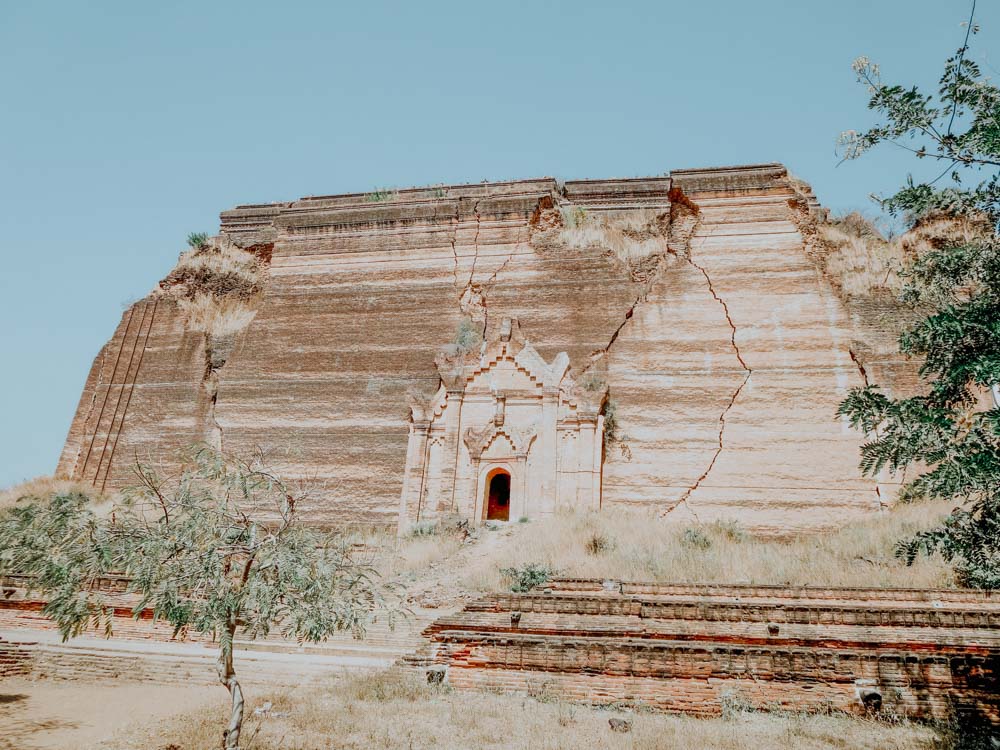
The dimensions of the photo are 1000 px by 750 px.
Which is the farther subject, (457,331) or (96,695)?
(457,331)

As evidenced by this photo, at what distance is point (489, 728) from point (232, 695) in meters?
2.19

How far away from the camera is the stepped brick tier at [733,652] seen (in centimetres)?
698

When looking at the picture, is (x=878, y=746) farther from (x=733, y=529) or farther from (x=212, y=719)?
(x=733, y=529)

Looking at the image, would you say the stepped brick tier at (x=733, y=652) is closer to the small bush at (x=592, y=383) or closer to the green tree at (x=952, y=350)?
the green tree at (x=952, y=350)

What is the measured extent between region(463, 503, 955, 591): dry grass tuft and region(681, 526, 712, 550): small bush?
0.02 metres

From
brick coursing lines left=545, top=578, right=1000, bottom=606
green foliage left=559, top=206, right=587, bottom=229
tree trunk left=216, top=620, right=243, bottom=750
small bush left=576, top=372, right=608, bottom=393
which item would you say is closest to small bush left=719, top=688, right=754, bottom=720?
brick coursing lines left=545, top=578, right=1000, bottom=606

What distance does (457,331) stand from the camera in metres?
20.6

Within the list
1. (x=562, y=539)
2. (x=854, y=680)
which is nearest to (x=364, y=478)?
(x=562, y=539)

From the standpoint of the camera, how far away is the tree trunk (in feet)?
19.9

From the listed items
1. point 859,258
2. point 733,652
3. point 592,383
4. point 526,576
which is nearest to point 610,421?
point 592,383

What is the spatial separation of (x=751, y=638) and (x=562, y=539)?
23.0 feet

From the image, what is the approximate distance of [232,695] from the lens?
616cm

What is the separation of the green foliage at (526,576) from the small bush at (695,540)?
11.2ft

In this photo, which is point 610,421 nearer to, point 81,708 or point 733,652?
point 733,652
